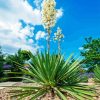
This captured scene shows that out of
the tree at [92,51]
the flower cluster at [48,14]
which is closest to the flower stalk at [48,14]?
the flower cluster at [48,14]

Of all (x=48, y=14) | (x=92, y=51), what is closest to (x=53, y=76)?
(x=48, y=14)

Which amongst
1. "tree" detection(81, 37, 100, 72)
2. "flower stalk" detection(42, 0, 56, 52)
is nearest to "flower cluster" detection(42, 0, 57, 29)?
"flower stalk" detection(42, 0, 56, 52)

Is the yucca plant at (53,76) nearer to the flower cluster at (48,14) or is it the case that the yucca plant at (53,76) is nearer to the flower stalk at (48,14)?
the flower stalk at (48,14)

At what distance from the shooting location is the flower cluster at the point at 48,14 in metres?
14.2

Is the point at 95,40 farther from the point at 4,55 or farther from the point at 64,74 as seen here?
the point at 64,74

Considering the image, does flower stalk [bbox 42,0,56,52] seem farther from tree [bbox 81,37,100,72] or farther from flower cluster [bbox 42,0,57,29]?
tree [bbox 81,37,100,72]

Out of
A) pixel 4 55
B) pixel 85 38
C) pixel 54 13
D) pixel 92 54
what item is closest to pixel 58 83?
pixel 54 13

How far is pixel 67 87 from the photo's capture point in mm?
5293

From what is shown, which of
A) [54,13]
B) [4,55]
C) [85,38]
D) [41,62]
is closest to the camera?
[41,62]

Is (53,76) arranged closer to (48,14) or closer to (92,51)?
(48,14)

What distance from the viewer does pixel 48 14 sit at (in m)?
14.6

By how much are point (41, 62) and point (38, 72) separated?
270 mm

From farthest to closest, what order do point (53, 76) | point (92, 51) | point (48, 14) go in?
point (92, 51) < point (48, 14) < point (53, 76)

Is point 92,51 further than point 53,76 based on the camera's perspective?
Yes
